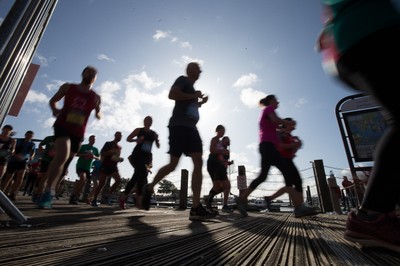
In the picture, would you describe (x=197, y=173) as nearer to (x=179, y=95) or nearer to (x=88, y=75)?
(x=179, y=95)

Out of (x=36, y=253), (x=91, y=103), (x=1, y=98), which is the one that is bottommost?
(x=36, y=253)

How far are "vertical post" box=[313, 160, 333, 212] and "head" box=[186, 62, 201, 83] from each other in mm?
6050

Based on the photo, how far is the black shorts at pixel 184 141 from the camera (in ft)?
9.70

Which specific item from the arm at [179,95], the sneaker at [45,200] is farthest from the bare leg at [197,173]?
the sneaker at [45,200]

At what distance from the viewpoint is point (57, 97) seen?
2.97 metres

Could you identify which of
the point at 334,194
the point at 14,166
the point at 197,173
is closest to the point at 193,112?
the point at 197,173

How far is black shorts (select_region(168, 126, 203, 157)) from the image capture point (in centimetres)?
296

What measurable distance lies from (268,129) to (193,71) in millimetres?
1542

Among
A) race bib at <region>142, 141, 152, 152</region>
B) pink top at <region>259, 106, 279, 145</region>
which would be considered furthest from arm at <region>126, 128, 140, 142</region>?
pink top at <region>259, 106, 279, 145</region>

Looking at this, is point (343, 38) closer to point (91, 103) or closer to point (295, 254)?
point (295, 254)

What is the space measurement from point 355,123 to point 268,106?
5.22 feet

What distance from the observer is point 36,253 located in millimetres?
836

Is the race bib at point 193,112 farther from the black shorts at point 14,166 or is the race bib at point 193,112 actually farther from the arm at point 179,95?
the black shorts at point 14,166

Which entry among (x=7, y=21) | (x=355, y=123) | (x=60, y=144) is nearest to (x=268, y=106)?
(x=355, y=123)
